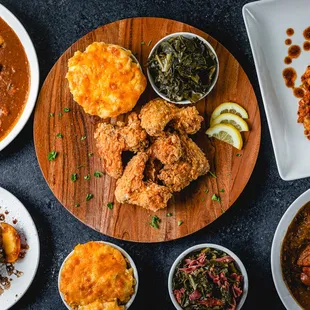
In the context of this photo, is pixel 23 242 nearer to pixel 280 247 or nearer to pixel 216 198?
pixel 216 198

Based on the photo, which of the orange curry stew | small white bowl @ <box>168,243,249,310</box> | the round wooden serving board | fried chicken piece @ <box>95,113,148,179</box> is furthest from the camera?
the orange curry stew

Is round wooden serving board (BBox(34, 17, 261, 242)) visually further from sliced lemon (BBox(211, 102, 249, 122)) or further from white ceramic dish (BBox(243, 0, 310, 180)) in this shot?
white ceramic dish (BBox(243, 0, 310, 180))

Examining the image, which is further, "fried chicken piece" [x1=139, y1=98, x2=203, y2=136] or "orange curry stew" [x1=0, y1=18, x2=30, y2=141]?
"orange curry stew" [x1=0, y1=18, x2=30, y2=141]

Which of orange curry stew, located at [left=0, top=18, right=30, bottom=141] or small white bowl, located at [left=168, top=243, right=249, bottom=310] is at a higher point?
orange curry stew, located at [left=0, top=18, right=30, bottom=141]

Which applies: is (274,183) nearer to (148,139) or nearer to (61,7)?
(148,139)

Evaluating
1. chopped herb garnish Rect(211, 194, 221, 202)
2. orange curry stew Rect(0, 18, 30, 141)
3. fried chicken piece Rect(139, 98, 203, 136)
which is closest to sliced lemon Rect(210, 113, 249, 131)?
fried chicken piece Rect(139, 98, 203, 136)

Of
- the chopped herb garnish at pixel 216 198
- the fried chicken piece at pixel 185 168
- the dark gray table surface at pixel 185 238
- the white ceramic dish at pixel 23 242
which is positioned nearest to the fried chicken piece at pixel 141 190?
the fried chicken piece at pixel 185 168
